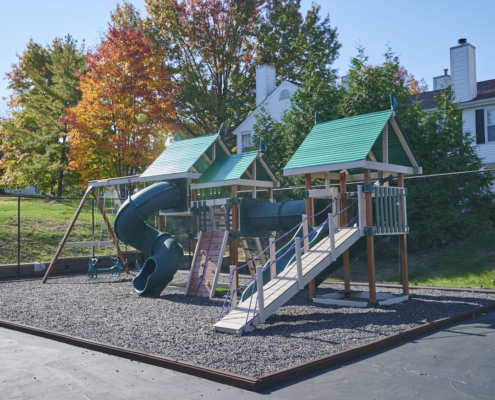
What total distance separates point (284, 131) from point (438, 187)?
24.0 ft

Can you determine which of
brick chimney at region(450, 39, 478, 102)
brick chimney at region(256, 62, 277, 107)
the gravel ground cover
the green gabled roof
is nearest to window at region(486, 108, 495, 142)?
brick chimney at region(450, 39, 478, 102)

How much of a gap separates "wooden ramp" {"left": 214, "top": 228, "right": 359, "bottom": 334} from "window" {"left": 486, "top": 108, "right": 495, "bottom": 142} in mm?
14701

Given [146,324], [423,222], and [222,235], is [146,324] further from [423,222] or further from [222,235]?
[423,222]

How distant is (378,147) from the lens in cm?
1178

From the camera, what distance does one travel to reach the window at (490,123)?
21.7 meters

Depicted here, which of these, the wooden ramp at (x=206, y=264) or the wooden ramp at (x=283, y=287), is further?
the wooden ramp at (x=206, y=264)

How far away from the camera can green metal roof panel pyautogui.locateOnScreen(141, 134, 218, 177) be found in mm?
14055

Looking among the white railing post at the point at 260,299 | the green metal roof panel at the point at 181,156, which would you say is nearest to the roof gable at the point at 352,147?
the white railing post at the point at 260,299

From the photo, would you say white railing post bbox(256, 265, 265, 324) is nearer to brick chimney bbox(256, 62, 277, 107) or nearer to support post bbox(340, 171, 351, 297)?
support post bbox(340, 171, 351, 297)

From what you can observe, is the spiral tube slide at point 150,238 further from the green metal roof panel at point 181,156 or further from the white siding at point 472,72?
the white siding at point 472,72

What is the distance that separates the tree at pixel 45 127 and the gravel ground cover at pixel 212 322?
1865 cm

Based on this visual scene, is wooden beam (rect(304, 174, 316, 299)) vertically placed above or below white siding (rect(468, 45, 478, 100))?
below

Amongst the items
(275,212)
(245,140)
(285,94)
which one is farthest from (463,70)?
(275,212)

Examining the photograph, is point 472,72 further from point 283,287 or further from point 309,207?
point 283,287
